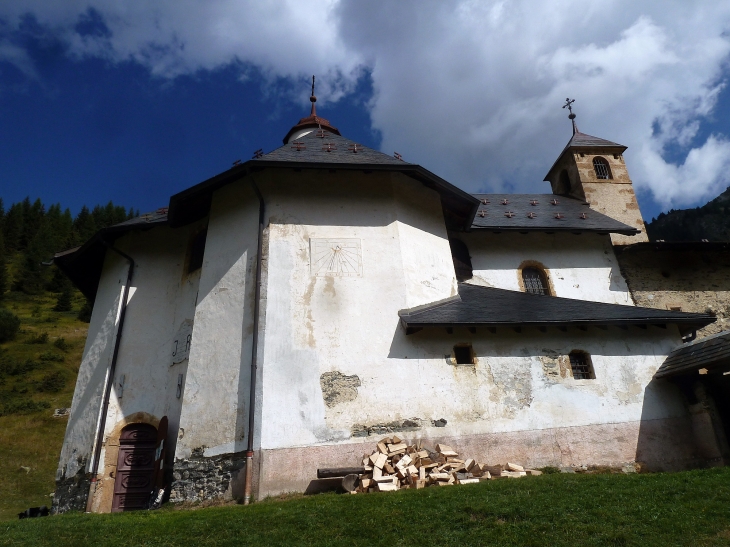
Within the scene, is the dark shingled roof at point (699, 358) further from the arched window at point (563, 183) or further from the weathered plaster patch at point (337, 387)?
the arched window at point (563, 183)

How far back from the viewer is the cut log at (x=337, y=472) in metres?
9.52

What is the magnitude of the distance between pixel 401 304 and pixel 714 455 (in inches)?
272

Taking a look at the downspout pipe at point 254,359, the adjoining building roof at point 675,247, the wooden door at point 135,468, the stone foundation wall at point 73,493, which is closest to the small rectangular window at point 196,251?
the downspout pipe at point 254,359

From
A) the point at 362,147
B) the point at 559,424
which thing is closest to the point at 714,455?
the point at 559,424

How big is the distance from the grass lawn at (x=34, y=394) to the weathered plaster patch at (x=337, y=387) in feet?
38.2

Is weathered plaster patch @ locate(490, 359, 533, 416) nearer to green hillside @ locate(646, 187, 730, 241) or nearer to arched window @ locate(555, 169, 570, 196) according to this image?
arched window @ locate(555, 169, 570, 196)

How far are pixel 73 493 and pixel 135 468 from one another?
139 centimetres

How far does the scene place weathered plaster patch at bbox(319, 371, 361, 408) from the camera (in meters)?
10.5

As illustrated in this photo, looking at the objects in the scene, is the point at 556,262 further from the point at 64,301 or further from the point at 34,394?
the point at 64,301

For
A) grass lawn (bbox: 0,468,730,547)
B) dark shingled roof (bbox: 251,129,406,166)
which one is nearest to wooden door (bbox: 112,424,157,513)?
grass lawn (bbox: 0,468,730,547)

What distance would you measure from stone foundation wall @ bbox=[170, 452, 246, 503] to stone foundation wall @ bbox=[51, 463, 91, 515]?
2.66 meters

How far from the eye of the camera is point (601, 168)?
22578 millimetres

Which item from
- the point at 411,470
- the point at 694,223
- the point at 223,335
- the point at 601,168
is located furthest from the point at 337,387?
the point at 694,223

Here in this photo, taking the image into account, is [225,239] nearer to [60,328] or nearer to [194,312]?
[194,312]
